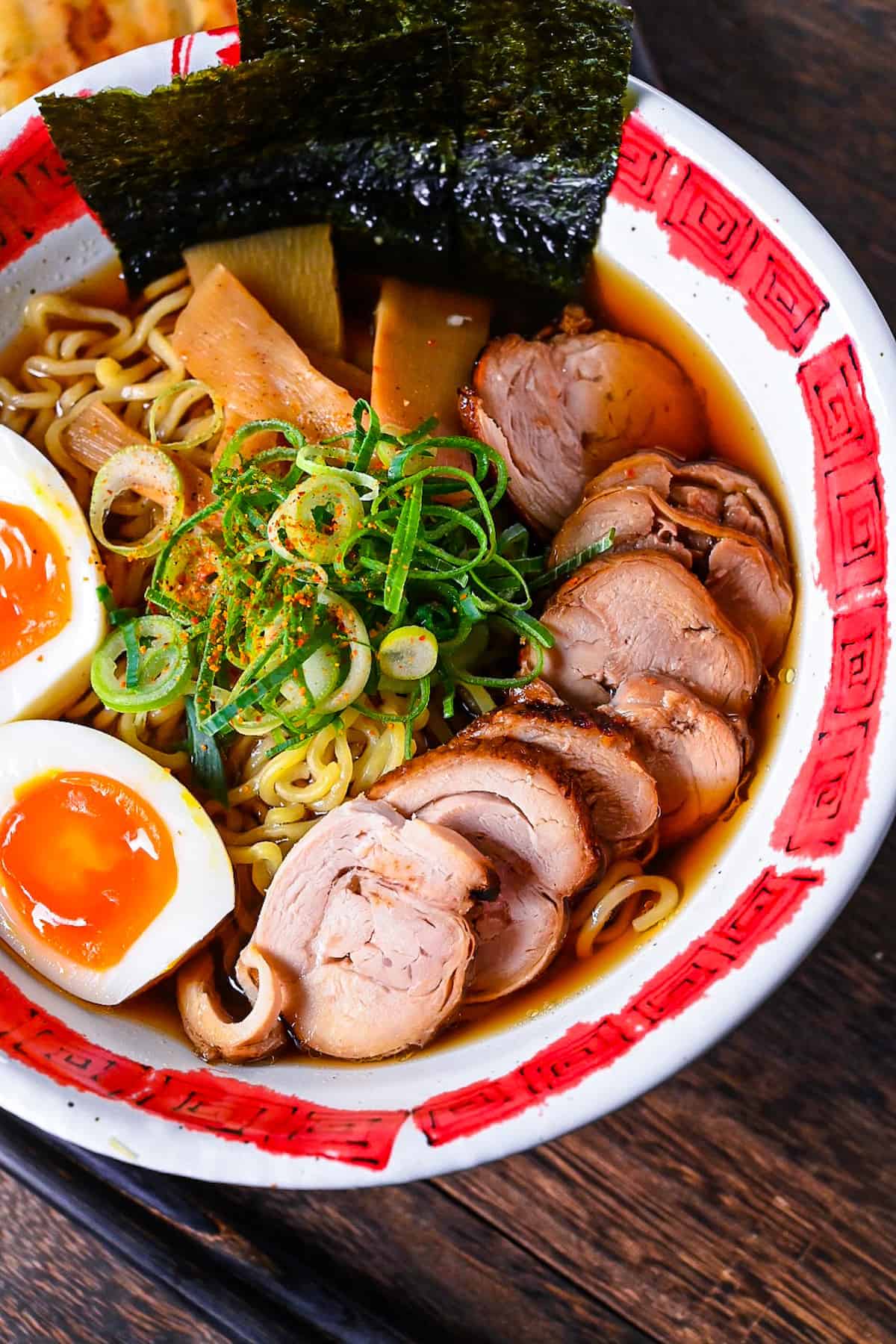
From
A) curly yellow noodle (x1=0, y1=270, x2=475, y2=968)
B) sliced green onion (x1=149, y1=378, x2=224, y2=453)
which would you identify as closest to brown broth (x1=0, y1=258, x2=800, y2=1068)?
curly yellow noodle (x1=0, y1=270, x2=475, y2=968)

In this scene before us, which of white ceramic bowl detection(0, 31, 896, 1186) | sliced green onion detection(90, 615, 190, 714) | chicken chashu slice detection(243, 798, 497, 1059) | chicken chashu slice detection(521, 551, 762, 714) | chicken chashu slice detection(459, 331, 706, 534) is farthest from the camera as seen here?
chicken chashu slice detection(459, 331, 706, 534)

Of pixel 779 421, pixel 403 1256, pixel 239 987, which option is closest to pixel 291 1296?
pixel 403 1256

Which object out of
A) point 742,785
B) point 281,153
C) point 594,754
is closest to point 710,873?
point 742,785

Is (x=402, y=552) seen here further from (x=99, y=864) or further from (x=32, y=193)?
(x=32, y=193)

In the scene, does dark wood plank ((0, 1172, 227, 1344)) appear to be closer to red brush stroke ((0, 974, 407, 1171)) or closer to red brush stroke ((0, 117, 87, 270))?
red brush stroke ((0, 974, 407, 1171))

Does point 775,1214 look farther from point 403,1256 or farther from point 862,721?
point 862,721
